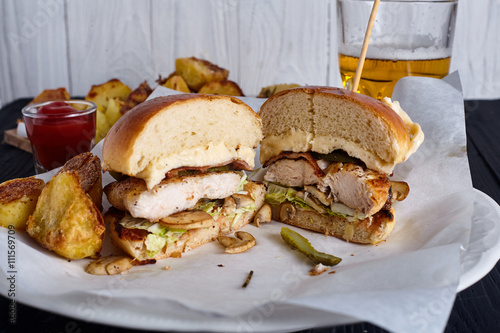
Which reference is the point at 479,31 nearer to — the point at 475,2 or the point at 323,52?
the point at 475,2

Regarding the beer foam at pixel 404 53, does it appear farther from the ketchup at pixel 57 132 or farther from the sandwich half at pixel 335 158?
the ketchup at pixel 57 132

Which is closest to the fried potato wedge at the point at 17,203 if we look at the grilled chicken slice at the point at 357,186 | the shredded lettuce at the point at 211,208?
the shredded lettuce at the point at 211,208

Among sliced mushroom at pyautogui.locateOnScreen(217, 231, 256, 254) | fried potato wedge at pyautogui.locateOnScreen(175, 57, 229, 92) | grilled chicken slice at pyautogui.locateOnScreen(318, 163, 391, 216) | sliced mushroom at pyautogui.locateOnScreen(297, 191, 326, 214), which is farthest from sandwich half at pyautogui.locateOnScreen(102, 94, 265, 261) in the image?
fried potato wedge at pyautogui.locateOnScreen(175, 57, 229, 92)

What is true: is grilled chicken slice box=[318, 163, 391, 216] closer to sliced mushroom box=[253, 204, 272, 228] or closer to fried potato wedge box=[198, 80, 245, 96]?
sliced mushroom box=[253, 204, 272, 228]

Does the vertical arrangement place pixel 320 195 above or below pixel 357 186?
below

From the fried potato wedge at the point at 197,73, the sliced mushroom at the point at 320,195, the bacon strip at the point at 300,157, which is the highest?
the fried potato wedge at the point at 197,73

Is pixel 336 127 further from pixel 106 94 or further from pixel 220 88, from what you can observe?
pixel 106 94

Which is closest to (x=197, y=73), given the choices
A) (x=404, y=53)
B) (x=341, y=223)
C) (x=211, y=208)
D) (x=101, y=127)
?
(x=101, y=127)
